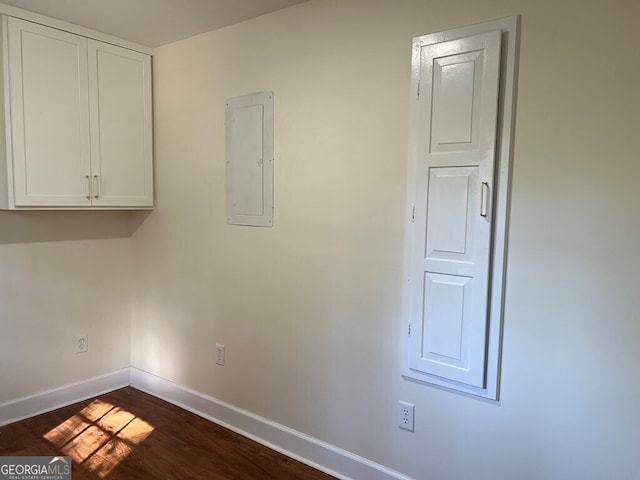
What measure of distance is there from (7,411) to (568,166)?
10.6ft

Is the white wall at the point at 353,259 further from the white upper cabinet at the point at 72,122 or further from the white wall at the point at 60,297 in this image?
the white upper cabinet at the point at 72,122

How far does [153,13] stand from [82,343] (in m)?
2.16

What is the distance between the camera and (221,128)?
2543 millimetres

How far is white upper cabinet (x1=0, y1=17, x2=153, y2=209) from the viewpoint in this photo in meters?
2.30

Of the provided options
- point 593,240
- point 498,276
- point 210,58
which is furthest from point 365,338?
point 210,58

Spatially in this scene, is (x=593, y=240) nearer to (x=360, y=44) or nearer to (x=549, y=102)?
(x=549, y=102)

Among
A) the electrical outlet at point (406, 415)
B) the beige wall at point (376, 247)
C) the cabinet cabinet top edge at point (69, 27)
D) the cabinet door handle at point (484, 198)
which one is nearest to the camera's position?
the beige wall at point (376, 247)

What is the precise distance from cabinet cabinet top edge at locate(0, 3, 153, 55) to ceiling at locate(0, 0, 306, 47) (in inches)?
1.1

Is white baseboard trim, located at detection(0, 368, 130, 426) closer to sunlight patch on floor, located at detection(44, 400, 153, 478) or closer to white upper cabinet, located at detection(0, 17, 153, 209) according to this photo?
sunlight patch on floor, located at detection(44, 400, 153, 478)

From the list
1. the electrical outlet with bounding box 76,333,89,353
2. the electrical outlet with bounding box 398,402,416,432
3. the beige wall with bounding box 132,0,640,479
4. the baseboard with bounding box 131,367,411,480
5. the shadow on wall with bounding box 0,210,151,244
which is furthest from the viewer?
the electrical outlet with bounding box 76,333,89,353

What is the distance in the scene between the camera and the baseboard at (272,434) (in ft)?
6.81

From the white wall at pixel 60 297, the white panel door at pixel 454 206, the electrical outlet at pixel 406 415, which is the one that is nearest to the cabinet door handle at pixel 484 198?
the white panel door at pixel 454 206

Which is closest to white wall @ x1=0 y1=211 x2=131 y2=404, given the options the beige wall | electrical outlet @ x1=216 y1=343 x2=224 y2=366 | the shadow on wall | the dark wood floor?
the shadow on wall

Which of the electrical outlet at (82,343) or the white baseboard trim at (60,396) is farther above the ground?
the electrical outlet at (82,343)
